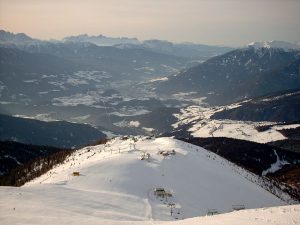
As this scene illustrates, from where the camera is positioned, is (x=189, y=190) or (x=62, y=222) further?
(x=189, y=190)

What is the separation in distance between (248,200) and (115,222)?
31.5 m

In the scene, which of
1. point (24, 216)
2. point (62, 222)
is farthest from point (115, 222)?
point (24, 216)

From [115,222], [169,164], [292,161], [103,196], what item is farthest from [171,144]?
[292,161]

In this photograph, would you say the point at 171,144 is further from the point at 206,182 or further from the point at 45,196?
the point at 45,196

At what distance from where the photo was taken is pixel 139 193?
5731 centimetres

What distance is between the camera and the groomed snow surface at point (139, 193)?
134 ft

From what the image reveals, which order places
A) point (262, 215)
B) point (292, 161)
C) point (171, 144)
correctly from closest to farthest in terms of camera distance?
point (262, 215) < point (171, 144) < point (292, 161)

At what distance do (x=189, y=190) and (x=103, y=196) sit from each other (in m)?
13.9

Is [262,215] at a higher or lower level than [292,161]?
higher

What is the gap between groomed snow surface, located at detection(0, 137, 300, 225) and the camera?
41.0m

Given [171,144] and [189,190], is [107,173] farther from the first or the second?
[171,144]

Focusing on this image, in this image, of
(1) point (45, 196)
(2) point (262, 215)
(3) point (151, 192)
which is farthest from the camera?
(3) point (151, 192)

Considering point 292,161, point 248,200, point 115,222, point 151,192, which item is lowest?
point 292,161

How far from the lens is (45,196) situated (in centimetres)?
5009
